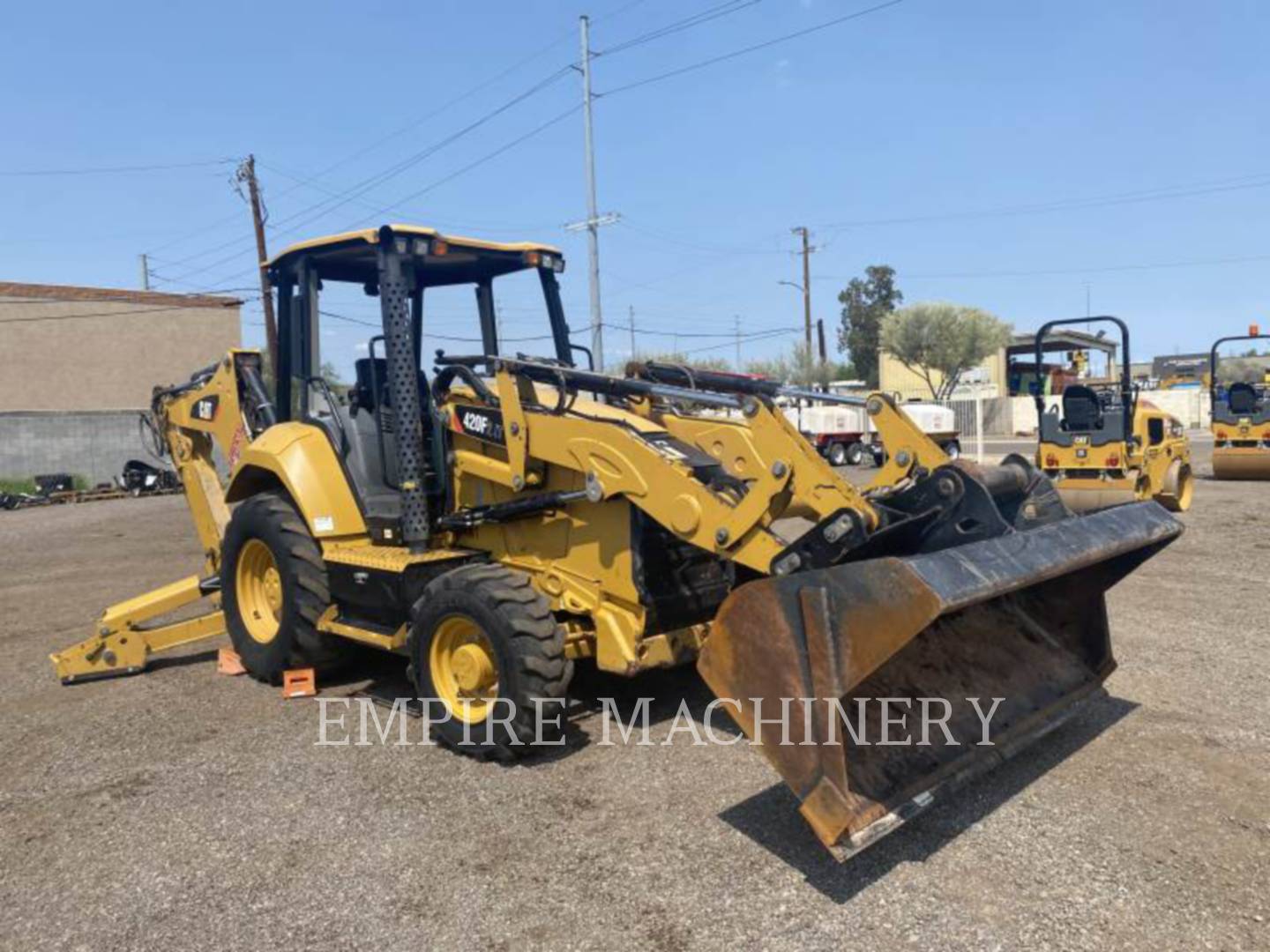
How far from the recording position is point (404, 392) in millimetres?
5367

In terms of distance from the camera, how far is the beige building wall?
3775 centimetres

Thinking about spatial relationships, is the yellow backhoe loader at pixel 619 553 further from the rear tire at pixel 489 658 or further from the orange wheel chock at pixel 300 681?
the orange wheel chock at pixel 300 681

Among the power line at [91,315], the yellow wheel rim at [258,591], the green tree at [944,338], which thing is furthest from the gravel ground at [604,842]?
the green tree at [944,338]

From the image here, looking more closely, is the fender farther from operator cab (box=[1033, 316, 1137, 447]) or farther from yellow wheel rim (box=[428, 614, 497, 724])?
operator cab (box=[1033, 316, 1137, 447])

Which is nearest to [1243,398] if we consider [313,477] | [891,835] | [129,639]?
[891,835]

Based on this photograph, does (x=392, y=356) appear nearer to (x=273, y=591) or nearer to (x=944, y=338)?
(x=273, y=591)

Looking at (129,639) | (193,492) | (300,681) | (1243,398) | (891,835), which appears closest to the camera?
(891,835)

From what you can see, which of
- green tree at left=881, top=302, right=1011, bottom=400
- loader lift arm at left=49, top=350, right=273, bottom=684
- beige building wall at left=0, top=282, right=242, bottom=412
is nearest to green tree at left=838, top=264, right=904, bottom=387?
green tree at left=881, top=302, right=1011, bottom=400

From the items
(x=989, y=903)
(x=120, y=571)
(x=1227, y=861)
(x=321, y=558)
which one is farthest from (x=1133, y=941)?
(x=120, y=571)

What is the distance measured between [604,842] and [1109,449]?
36.3 feet

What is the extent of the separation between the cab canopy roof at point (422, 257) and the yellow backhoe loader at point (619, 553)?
17 mm

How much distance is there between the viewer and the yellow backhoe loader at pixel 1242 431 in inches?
663

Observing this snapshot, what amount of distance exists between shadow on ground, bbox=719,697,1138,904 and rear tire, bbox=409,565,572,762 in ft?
3.32

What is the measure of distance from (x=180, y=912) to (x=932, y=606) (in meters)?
2.77
